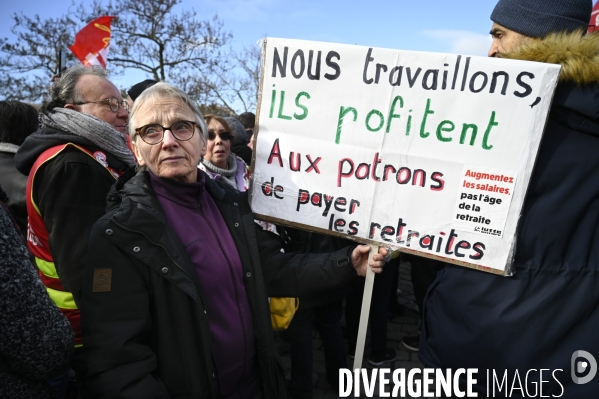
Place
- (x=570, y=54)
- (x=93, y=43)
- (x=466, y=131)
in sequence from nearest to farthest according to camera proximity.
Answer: (x=570, y=54) < (x=466, y=131) < (x=93, y=43)

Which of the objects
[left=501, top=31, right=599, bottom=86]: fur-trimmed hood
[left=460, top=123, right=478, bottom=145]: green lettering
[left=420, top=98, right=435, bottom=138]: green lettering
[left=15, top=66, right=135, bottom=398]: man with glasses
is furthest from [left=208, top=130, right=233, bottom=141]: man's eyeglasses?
[left=501, top=31, right=599, bottom=86]: fur-trimmed hood

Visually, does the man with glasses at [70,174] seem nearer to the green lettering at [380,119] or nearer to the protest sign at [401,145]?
the protest sign at [401,145]

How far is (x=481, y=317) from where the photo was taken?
1.49 m

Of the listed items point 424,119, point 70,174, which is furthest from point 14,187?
point 424,119

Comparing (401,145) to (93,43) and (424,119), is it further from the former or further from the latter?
(93,43)

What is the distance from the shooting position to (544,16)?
1.52 metres

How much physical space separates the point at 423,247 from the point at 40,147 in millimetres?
1855

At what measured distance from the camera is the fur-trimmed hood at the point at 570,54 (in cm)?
132

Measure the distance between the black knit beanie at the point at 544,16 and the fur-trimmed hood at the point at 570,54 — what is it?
0.06 metres

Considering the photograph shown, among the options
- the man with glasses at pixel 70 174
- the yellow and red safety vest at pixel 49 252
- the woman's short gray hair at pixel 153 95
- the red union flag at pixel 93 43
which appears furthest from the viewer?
the red union flag at pixel 93 43

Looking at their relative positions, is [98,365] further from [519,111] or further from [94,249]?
[519,111]

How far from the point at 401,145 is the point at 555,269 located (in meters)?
0.72

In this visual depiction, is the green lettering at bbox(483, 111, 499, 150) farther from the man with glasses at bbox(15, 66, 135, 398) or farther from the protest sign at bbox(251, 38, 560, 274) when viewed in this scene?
the man with glasses at bbox(15, 66, 135, 398)

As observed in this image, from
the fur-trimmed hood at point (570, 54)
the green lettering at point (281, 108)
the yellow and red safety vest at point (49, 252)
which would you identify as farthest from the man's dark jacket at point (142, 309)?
the fur-trimmed hood at point (570, 54)
